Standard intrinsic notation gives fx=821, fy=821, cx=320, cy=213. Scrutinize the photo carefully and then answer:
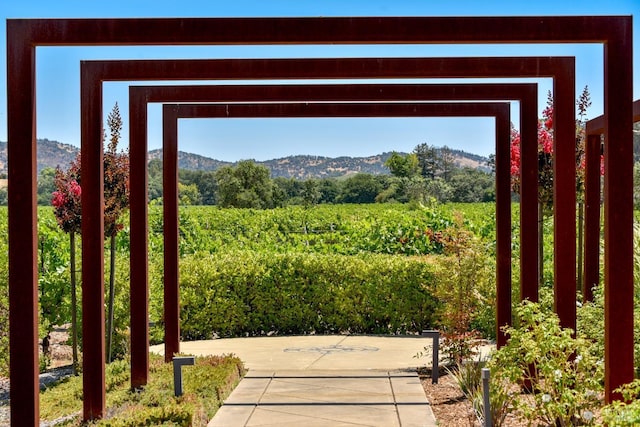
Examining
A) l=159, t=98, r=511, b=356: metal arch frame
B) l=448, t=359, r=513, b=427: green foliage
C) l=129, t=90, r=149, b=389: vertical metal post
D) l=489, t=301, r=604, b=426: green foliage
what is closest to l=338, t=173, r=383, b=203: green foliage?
l=159, t=98, r=511, b=356: metal arch frame

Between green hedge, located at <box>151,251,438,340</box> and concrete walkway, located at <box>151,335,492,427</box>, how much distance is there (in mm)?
385

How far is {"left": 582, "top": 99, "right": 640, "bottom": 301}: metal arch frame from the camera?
8734mm

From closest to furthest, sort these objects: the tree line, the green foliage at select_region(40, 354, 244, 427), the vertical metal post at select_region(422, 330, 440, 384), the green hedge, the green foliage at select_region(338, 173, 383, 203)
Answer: the green foliage at select_region(40, 354, 244, 427)
the vertical metal post at select_region(422, 330, 440, 384)
the green hedge
the tree line
the green foliage at select_region(338, 173, 383, 203)

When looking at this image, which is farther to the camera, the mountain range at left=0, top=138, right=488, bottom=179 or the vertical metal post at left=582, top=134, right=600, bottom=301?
the mountain range at left=0, top=138, right=488, bottom=179

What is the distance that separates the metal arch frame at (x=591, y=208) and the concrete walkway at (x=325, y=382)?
213cm

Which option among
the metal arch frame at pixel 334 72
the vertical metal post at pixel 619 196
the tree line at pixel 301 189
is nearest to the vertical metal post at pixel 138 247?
the metal arch frame at pixel 334 72

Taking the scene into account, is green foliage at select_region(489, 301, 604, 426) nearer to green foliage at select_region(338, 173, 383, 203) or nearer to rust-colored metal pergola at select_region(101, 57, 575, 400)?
rust-colored metal pergola at select_region(101, 57, 575, 400)

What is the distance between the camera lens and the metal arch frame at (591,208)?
8.73 metres

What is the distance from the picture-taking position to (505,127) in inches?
327

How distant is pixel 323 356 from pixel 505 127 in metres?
3.81

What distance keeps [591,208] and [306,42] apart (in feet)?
16.7

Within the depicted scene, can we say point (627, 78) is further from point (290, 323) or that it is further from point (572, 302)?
point (290, 323)

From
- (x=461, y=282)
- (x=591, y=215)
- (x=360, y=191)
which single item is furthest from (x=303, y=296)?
(x=360, y=191)

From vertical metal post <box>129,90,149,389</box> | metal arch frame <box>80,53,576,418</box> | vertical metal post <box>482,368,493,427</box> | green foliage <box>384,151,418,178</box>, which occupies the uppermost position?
green foliage <box>384,151,418,178</box>
